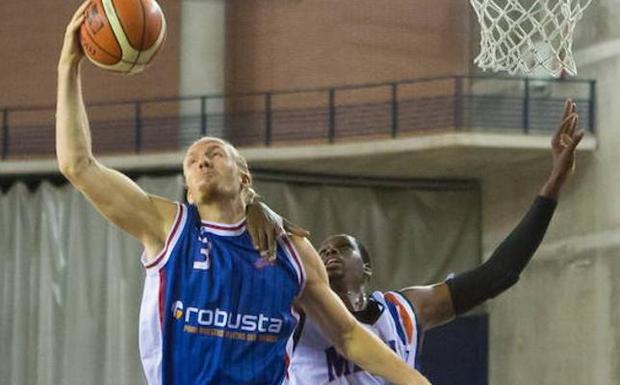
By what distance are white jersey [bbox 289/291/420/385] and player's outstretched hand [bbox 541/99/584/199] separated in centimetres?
66

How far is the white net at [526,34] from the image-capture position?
9.05 m

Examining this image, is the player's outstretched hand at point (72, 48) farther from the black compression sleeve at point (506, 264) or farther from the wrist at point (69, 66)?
the black compression sleeve at point (506, 264)

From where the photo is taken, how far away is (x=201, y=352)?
3.53m

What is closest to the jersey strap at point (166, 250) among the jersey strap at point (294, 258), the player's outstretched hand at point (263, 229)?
the player's outstretched hand at point (263, 229)

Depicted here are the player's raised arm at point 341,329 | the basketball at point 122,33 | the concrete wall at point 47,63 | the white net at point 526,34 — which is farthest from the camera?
the concrete wall at point 47,63

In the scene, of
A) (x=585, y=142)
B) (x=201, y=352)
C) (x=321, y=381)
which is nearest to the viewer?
(x=201, y=352)

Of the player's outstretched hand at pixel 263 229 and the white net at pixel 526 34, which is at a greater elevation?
the white net at pixel 526 34

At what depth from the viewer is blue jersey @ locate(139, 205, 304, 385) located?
11.6 feet

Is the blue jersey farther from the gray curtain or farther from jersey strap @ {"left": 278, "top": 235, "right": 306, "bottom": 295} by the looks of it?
the gray curtain

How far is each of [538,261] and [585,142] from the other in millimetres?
1175

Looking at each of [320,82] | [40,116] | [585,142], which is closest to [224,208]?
[585,142]

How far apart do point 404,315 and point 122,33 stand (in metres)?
1.71

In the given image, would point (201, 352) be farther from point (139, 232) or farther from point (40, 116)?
point (40, 116)

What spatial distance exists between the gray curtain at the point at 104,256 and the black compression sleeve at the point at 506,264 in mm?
6352
